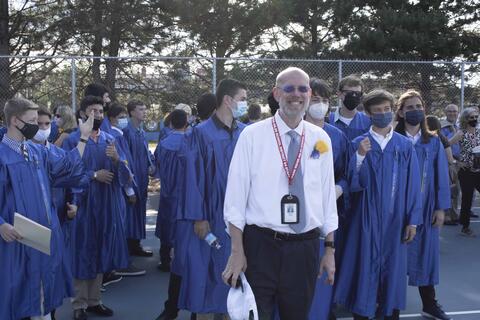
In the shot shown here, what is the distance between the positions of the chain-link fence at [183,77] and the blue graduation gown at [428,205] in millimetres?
7753

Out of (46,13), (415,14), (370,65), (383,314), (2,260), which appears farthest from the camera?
(415,14)

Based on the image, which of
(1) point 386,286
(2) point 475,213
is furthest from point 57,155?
(2) point 475,213

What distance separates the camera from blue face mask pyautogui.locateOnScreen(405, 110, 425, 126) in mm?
5137

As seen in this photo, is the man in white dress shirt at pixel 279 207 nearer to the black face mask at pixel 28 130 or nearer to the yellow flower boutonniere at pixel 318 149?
the yellow flower boutonniere at pixel 318 149

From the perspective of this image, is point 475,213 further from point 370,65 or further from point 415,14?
point 415,14

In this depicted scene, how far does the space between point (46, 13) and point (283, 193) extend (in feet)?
47.7

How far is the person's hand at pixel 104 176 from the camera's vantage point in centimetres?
546

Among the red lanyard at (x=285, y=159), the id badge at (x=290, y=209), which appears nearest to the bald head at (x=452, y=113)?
the red lanyard at (x=285, y=159)

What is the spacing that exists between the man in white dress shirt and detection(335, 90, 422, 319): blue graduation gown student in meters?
1.47

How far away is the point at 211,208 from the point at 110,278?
106 inches

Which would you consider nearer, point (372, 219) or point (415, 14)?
point (372, 219)

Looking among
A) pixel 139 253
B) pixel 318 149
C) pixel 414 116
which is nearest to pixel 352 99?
pixel 414 116

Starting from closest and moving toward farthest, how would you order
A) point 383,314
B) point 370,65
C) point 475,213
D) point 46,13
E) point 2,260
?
1. point 2,260
2. point 383,314
3. point 475,213
4. point 370,65
5. point 46,13

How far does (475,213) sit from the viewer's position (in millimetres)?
10953
